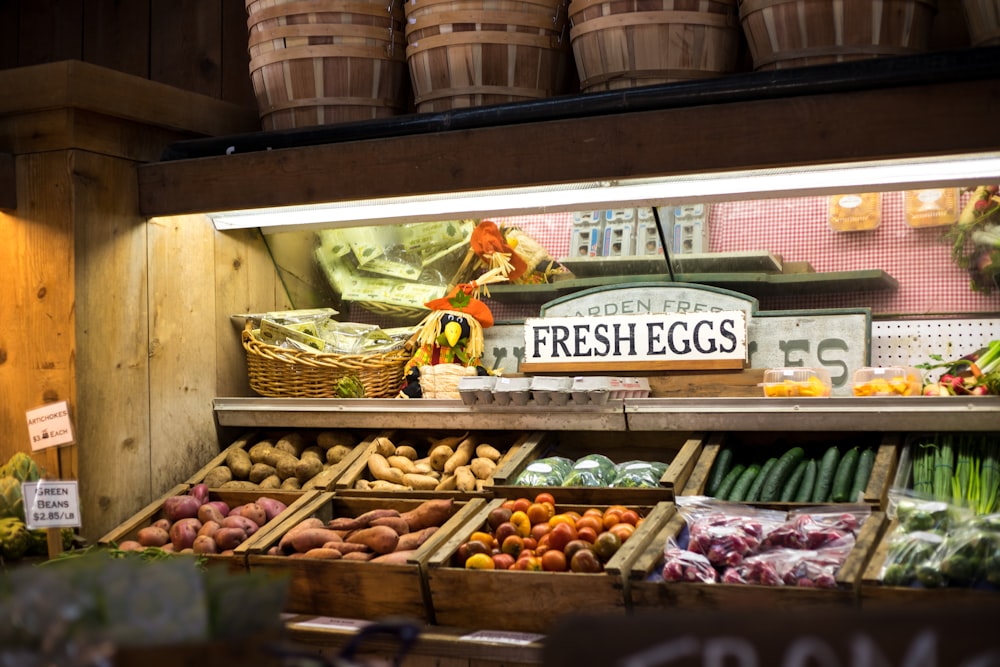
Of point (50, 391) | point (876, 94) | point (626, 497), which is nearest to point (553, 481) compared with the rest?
point (626, 497)

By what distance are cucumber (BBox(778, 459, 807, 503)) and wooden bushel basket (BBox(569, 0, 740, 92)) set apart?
133cm

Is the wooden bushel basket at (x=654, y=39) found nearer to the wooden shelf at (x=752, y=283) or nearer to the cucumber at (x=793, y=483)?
the wooden shelf at (x=752, y=283)

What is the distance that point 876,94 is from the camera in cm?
316

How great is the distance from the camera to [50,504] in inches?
136

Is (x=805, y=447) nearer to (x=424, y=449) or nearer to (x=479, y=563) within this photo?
(x=479, y=563)

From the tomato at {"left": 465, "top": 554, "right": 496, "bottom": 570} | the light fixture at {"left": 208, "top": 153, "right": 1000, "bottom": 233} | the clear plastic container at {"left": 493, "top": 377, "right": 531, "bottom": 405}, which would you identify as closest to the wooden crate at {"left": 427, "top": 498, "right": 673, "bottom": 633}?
the tomato at {"left": 465, "top": 554, "right": 496, "bottom": 570}

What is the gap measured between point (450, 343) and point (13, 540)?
171 centimetres

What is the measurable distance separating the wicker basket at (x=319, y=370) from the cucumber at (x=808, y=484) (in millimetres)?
A: 1668

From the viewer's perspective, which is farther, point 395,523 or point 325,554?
point 395,523

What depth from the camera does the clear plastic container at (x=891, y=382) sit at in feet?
12.0

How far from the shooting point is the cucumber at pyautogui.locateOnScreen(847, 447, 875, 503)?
3.49 meters

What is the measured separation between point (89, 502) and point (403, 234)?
5.27 feet

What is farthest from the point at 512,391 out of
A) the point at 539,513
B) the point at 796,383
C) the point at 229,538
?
the point at 229,538

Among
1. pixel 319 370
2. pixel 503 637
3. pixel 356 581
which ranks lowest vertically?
pixel 503 637
